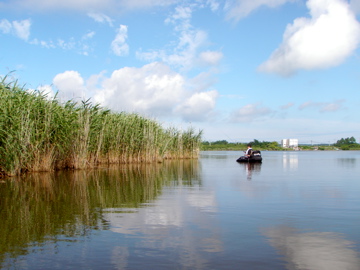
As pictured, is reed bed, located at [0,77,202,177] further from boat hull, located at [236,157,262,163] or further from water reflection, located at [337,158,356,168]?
water reflection, located at [337,158,356,168]

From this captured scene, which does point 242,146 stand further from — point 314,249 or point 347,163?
point 314,249

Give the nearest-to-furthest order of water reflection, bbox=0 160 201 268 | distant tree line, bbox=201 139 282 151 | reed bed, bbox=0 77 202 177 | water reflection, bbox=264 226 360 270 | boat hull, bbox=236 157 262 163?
water reflection, bbox=264 226 360 270
water reflection, bbox=0 160 201 268
reed bed, bbox=0 77 202 177
boat hull, bbox=236 157 262 163
distant tree line, bbox=201 139 282 151

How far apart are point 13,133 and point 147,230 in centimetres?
716

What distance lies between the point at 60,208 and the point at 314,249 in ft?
13.6

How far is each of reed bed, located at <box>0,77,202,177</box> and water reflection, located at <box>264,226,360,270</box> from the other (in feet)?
26.9

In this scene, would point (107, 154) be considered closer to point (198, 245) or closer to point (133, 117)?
point (133, 117)

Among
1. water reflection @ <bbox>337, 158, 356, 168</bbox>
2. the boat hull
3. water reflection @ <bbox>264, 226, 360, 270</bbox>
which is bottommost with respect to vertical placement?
water reflection @ <bbox>337, 158, 356, 168</bbox>

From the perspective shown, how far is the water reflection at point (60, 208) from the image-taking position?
4133mm

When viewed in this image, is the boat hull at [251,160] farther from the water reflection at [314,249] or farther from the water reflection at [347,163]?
the water reflection at [314,249]

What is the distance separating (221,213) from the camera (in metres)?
5.52

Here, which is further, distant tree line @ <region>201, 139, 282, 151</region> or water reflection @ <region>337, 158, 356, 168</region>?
distant tree line @ <region>201, 139, 282, 151</region>

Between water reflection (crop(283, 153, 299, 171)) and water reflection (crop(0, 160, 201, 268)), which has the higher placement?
water reflection (crop(0, 160, 201, 268))

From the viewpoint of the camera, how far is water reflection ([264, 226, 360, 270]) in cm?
321

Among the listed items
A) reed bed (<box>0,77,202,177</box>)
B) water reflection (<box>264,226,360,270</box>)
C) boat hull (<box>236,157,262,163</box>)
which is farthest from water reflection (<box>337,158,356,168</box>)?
water reflection (<box>264,226,360,270</box>)
